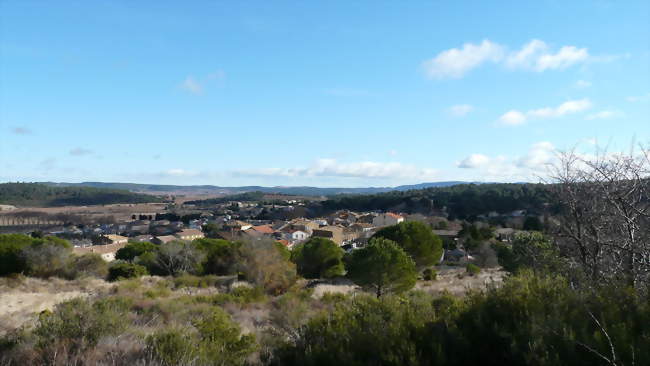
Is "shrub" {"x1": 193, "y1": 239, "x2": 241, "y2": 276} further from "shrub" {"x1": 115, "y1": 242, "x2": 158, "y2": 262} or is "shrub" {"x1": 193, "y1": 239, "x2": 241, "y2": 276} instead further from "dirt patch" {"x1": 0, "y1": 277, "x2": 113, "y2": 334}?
"dirt patch" {"x1": 0, "y1": 277, "x2": 113, "y2": 334}

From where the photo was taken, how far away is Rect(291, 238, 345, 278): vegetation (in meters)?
27.8

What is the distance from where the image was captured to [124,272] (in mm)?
23594

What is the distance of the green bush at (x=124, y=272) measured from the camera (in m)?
23.6

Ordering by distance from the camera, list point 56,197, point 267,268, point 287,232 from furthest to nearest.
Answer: point 56,197
point 287,232
point 267,268

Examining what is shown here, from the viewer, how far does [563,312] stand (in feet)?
12.4

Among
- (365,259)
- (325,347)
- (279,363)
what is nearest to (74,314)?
(279,363)

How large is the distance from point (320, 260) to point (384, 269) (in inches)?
457

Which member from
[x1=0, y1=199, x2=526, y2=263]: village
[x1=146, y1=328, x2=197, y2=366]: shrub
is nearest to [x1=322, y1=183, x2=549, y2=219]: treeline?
[x1=0, y1=199, x2=526, y2=263]: village

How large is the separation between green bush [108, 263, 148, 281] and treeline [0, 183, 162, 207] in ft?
390

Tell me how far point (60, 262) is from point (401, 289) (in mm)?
19665

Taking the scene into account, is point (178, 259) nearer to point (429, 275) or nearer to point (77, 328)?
point (429, 275)

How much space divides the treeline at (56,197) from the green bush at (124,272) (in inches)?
4678

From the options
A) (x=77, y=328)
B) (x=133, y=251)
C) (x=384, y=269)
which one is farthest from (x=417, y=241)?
(x=77, y=328)

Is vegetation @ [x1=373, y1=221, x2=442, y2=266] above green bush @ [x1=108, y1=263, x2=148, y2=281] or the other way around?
above
